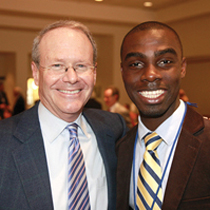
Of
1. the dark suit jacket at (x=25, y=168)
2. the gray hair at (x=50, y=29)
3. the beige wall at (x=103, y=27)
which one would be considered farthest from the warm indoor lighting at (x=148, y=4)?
the dark suit jacket at (x=25, y=168)

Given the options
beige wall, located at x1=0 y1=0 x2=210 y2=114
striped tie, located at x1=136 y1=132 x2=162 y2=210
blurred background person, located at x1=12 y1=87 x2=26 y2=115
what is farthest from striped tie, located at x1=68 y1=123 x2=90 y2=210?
blurred background person, located at x1=12 y1=87 x2=26 y2=115

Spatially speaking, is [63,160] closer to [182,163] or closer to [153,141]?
[153,141]

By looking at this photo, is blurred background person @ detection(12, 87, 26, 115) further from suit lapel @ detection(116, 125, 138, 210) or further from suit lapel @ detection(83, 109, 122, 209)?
suit lapel @ detection(116, 125, 138, 210)

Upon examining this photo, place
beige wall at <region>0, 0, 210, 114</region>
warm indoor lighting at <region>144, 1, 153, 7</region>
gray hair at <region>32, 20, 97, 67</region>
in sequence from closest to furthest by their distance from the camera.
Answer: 1. gray hair at <region>32, 20, 97, 67</region>
2. beige wall at <region>0, 0, 210, 114</region>
3. warm indoor lighting at <region>144, 1, 153, 7</region>

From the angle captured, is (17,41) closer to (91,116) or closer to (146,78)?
(91,116)

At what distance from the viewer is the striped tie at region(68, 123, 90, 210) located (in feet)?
4.82

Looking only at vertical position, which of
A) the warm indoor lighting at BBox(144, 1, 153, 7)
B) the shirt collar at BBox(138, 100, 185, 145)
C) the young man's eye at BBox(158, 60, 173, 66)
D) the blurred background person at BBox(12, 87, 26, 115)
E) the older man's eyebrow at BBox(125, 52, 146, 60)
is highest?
the warm indoor lighting at BBox(144, 1, 153, 7)

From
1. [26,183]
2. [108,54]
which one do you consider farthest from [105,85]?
[26,183]

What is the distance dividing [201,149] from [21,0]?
670 cm

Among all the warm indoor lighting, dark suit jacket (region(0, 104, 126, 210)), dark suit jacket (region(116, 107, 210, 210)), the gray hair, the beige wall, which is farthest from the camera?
the warm indoor lighting

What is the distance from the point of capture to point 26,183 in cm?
139

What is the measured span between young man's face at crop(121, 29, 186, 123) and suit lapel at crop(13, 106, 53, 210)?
0.60 m

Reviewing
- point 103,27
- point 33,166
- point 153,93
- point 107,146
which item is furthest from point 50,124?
point 103,27

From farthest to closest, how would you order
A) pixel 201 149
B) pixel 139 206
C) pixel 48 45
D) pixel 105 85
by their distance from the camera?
pixel 105 85 < pixel 48 45 < pixel 139 206 < pixel 201 149
